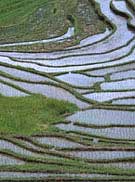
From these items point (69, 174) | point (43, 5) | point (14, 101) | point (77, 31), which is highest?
point (43, 5)

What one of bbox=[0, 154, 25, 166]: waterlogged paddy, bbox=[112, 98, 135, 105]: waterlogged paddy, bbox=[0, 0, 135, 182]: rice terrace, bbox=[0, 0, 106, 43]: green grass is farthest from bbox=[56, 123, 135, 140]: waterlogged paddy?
bbox=[0, 0, 106, 43]: green grass

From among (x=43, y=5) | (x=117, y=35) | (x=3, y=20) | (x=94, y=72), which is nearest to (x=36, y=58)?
(x=94, y=72)

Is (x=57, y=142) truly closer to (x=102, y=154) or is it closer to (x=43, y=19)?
(x=102, y=154)

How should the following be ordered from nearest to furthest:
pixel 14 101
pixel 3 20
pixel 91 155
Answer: pixel 91 155
pixel 14 101
pixel 3 20

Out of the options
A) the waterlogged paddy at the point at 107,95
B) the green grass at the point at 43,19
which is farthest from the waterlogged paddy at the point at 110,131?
the green grass at the point at 43,19

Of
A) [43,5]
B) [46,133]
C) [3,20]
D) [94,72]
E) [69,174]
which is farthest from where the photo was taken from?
[43,5]

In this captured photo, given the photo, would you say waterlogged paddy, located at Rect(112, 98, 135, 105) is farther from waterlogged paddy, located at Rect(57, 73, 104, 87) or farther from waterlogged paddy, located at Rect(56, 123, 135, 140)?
waterlogged paddy, located at Rect(56, 123, 135, 140)

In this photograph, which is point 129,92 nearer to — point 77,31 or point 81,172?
point 81,172

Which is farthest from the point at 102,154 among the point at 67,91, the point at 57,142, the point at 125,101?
the point at 67,91
